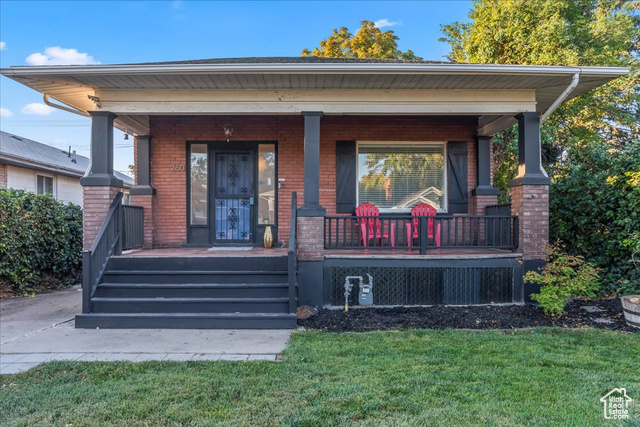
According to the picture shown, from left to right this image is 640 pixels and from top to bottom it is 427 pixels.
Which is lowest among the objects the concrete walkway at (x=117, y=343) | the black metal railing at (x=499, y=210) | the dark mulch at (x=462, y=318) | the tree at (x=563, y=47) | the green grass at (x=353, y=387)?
the concrete walkway at (x=117, y=343)

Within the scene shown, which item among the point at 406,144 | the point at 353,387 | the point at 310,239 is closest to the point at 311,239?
the point at 310,239

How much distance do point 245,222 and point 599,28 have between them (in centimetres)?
1074

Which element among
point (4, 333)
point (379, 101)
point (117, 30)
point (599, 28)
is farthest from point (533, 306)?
point (117, 30)

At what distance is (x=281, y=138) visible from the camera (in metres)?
7.21

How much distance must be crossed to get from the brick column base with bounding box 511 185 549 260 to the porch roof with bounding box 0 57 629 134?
1.25 meters

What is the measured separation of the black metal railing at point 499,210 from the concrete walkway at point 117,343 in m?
4.37

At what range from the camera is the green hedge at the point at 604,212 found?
5.42 m

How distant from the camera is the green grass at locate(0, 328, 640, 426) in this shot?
2.40m

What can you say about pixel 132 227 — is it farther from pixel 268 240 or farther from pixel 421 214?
pixel 421 214

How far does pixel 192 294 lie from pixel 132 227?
6.52 ft

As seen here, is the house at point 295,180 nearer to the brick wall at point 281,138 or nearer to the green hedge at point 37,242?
the brick wall at point 281,138

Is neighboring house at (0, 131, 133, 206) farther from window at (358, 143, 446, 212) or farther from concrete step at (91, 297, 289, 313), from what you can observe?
window at (358, 143, 446, 212)

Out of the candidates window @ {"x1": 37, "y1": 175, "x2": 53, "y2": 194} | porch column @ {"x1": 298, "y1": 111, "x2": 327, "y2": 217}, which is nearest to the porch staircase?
porch column @ {"x1": 298, "y1": 111, "x2": 327, "y2": 217}

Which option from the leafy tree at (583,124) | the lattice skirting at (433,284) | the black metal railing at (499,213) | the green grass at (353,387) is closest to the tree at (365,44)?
the leafy tree at (583,124)
